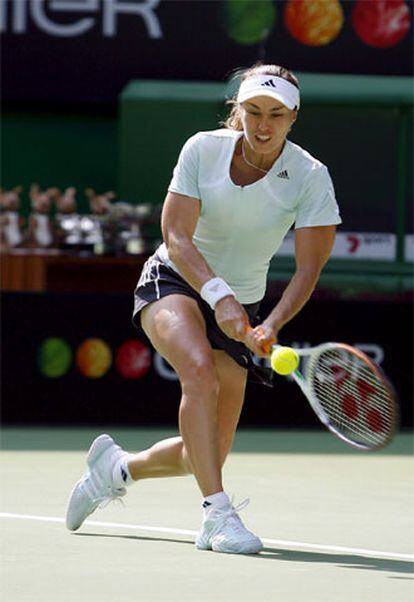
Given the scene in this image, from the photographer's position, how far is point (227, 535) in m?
5.38

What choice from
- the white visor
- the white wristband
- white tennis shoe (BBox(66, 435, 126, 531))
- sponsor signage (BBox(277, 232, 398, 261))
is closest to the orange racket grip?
the white wristband

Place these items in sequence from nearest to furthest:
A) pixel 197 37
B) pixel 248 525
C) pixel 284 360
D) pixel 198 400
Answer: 1. pixel 284 360
2. pixel 198 400
3. pixel 248 525
4. pixel 197 37

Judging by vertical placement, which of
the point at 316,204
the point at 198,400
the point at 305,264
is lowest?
the point at 198,400

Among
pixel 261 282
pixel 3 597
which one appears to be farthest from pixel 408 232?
pixel 3 597

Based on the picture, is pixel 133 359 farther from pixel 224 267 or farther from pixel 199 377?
pixel 199 377

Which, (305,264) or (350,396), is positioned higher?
(305,264)

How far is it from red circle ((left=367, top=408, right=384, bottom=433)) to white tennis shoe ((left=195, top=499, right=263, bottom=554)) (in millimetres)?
532

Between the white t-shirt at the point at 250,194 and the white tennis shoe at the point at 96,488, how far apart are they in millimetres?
867

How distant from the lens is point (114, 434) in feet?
32.7

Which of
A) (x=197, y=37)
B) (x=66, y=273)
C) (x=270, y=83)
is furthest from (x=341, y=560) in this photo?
(x=197, y=37)

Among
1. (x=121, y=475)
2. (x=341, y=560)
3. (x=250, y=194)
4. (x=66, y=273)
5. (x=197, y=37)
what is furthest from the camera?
(x=197, y=37)

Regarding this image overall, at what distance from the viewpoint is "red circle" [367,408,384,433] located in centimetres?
520

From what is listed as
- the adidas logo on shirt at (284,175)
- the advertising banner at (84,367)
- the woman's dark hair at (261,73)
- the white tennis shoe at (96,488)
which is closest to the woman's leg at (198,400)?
the white tennis shoe at (96,488)

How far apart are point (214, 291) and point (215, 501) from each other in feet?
2.19
